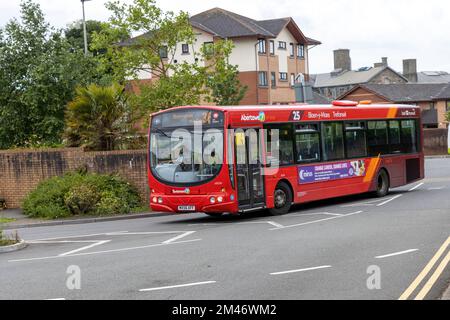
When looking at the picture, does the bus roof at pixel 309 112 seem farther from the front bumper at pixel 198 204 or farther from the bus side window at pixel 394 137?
the front bumper at pixel 198 204

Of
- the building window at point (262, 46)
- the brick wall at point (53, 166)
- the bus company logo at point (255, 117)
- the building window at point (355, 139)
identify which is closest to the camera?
the bus company logo at point (255, 117)

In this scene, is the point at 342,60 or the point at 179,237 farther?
the point at 342,60

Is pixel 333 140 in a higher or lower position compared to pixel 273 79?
lower

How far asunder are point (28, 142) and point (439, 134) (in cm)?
4101

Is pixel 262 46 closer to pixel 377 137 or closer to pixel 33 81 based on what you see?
pixel 33 81

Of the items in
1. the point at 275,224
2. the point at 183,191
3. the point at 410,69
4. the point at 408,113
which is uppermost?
the point at 410,69

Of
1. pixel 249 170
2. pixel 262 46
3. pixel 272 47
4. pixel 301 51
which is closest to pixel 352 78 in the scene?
pixel 301 51

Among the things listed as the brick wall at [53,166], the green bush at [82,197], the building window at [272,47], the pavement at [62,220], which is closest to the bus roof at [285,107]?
the pavement at [62,220]

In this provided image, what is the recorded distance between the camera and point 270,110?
20.5 m

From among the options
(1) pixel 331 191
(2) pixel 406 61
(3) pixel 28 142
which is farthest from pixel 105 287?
(2) pixel 406 61

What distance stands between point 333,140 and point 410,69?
92393mm

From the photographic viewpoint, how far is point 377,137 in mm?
25125

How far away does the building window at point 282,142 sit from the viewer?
2027 cm

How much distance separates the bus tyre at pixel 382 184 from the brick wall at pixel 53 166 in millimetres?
8017
